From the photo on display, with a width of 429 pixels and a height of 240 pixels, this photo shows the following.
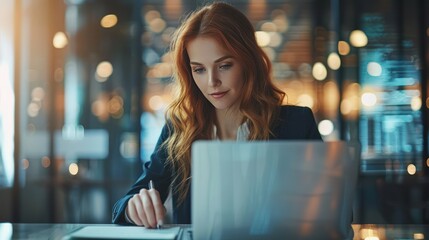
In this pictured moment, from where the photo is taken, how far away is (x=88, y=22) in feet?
18.2

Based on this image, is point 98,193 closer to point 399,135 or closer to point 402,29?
point 399,135

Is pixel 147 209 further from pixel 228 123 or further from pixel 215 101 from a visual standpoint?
pixel 228 123

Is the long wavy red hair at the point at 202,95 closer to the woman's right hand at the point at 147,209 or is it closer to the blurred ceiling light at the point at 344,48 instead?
the woman's right hand at the point at 147,209

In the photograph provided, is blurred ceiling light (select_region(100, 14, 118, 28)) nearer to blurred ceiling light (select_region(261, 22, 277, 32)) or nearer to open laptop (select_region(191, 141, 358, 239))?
blurred ceiling light (select_region(261, 22, 277, 32))

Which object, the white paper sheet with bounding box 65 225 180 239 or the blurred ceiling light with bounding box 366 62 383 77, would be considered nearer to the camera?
the white paper sheet with bounding box 65 225 180 239

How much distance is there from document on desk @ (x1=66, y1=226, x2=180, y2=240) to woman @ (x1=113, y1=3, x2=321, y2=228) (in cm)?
40

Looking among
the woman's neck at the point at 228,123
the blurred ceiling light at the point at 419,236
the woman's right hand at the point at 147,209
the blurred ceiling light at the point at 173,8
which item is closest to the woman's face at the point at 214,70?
the woman's neck at the point at 228,123

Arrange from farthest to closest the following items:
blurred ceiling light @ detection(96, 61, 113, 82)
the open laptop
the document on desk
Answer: blurred ceiling light @ detection(96, 61, 113, 82) < the document on desk < the open laptop

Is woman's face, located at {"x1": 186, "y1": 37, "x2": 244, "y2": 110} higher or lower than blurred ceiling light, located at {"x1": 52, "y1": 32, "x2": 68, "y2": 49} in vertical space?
lower

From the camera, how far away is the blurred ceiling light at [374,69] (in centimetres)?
531

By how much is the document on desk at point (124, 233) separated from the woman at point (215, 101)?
40 cm

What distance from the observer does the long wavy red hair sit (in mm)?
1837

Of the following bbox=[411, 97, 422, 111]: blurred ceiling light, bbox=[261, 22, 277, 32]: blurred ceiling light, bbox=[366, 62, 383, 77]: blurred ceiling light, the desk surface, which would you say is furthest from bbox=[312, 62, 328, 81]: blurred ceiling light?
the desk surface

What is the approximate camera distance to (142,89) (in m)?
5.45
